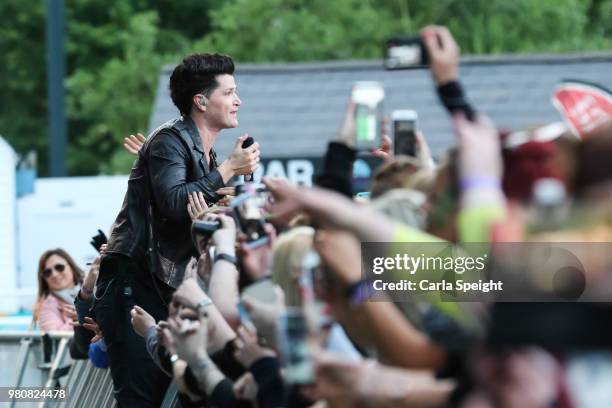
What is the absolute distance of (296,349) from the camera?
4215 mm

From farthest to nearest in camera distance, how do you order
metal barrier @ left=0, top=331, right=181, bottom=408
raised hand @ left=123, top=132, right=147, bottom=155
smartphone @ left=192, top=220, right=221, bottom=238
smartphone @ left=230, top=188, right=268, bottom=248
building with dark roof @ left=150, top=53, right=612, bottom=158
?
building with dark roof @ left=150, top=53, right=612, bottom=158 < metal barrier @ left=0, top=331, right=181, bottom=408 < raised hand @ left=123, top=132, right=147, bottom=155 < smartphone @ left=192, top=220, right=221, bottom=238 < smartphone @ left=230, top=188, right=268, bottom=248

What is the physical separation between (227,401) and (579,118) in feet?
5.41

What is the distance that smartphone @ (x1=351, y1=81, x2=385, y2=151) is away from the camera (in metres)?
4.55

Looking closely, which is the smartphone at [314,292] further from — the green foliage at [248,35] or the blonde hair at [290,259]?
the green foliage at [248,35]

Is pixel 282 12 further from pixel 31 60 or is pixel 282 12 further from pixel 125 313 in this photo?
pixel 125 313

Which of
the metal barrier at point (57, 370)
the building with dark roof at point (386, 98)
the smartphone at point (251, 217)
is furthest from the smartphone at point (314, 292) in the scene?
the building with dark roof at point (386, 98)

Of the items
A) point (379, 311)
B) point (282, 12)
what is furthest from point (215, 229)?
point (282, 12)

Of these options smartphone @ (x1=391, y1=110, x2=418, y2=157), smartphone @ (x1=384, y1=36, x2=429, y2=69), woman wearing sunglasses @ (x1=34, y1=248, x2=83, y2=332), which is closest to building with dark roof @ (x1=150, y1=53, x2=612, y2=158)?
woman wearing sunglasses @ (x1=34, y1=248, x2=83, y2=332)

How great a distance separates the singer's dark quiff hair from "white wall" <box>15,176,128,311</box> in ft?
34.9

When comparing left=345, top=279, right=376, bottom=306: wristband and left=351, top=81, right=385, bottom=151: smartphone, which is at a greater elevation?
left=351, top=81, right=385, bottom=151: smartphone

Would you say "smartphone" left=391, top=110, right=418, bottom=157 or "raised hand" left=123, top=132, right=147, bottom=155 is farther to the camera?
"raised hand" left=123, top=132, right=147, bottom=155

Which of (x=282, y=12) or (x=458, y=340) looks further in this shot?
(x=282, y=12)

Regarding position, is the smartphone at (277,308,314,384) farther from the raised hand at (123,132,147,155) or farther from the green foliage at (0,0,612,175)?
the green foliage at (0,0,612,175)

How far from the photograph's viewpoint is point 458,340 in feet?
12.3
